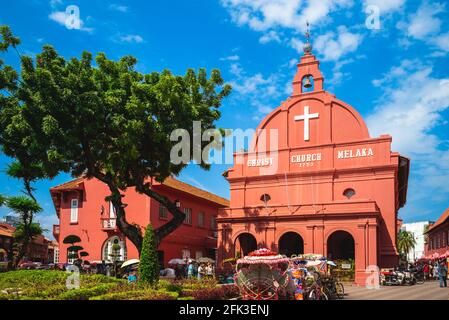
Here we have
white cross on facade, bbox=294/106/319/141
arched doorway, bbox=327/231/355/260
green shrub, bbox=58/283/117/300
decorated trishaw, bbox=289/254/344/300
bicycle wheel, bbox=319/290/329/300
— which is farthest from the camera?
white cross on facade, bbox=294/106/319/141

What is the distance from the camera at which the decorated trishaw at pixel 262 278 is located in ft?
51.9

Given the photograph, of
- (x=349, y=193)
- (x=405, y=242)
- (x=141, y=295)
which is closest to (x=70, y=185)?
(x=349, y=193)

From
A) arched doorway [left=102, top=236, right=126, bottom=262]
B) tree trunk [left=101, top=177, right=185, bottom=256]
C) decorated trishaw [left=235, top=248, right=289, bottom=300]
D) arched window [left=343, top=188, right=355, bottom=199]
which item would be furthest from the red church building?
decorated trishaw [left=235, top=248, right=289, bottom=300]

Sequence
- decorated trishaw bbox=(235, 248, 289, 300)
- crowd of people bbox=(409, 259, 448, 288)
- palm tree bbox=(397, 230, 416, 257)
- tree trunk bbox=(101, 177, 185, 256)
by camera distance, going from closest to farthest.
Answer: decorated trishaw bbox=(235, 248, 289, 300) → tree trunk bbox=(101, 177, 185, 256) → crowd of people bbox=(409, 259, 448, 288) → palm tree bbox=(397, 230, 416, 257)

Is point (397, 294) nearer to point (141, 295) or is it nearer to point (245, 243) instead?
point (141, 295)

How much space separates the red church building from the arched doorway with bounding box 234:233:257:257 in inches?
185

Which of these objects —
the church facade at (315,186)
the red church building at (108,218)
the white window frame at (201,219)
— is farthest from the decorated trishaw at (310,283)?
the white window frame at (201,219)

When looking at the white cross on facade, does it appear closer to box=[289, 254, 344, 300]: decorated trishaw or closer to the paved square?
the paved square

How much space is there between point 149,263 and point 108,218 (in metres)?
16.7

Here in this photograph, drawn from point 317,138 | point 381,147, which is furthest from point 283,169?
point 381,147

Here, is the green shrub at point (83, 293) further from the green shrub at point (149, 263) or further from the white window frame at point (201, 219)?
the white window frame at point (201, 219)

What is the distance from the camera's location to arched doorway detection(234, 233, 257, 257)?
1374 inches

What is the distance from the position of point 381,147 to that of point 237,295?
18186 millimetres
